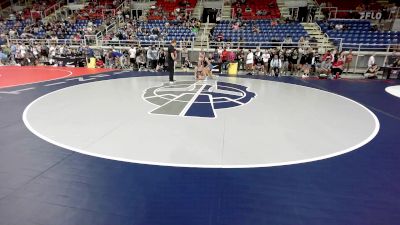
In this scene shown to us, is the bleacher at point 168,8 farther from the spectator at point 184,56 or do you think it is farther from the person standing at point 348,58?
the person standing at point 348,58

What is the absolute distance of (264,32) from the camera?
725 inches

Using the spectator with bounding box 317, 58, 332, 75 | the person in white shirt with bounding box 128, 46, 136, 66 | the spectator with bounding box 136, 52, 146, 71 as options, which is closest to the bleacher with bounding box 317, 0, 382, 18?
the spectator with bounding box 317, 58, 332, 75

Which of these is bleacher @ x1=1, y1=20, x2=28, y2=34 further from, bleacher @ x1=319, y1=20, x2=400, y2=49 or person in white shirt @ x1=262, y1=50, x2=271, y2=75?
bleacher @ x1=319, y1=20, x2=400, y2=49

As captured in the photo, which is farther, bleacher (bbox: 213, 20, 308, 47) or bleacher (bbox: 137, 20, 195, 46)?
Result: bleacher (bbox: 137, 20, 195, 46)

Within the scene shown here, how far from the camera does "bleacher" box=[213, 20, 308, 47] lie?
17.5m

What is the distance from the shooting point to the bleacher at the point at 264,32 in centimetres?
1747

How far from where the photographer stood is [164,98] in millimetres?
8039

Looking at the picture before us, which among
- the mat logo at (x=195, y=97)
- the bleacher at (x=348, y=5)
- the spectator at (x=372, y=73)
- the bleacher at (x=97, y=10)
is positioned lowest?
the mat logo at (x=195, y=97)

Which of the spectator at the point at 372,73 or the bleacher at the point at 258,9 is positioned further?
the bleacher at the point at 258,9

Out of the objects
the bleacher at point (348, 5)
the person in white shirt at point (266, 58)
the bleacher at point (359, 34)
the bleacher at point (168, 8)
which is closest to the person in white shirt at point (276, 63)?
the person in white shirt at point (266, 58)

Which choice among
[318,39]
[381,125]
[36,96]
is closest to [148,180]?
[381,125]

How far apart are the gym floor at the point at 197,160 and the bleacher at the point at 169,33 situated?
1106 cm

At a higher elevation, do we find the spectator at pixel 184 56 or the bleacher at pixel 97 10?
the bleacher at pixel 97 10

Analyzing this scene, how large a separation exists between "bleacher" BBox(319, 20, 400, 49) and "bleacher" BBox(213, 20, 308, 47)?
1882mm
